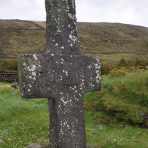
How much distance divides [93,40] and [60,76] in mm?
93663

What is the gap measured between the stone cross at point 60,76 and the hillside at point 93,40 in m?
64.7

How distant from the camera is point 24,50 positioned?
91312 millimetres

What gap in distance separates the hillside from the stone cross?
64.7 meters

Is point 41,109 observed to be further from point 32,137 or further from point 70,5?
point 70,5

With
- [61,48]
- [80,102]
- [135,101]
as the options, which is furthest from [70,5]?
[135,101]

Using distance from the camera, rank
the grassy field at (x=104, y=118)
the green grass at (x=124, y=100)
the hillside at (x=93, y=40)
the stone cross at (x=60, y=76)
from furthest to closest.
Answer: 1. the hillside at (x=93, y=40)
2. the green grass at (x=124, y=100)
3. the grassy field at (x=104, y=118)
4. the stone cross at (x=60, y=76)

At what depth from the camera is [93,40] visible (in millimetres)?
105562

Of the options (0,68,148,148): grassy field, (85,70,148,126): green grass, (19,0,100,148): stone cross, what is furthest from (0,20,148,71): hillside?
(19,0,100,148): stone cross

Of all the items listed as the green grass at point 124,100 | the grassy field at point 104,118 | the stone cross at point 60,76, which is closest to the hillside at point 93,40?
the grassy field at point 104,118

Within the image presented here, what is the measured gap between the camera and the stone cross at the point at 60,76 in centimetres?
1198

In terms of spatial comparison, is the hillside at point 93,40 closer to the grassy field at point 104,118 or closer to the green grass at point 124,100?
the grassy field at point 104,118

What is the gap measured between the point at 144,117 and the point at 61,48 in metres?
10.1

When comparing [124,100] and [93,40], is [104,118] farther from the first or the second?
[93,40]

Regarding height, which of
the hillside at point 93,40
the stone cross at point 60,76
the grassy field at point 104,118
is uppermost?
the stone cross at point 60,76
